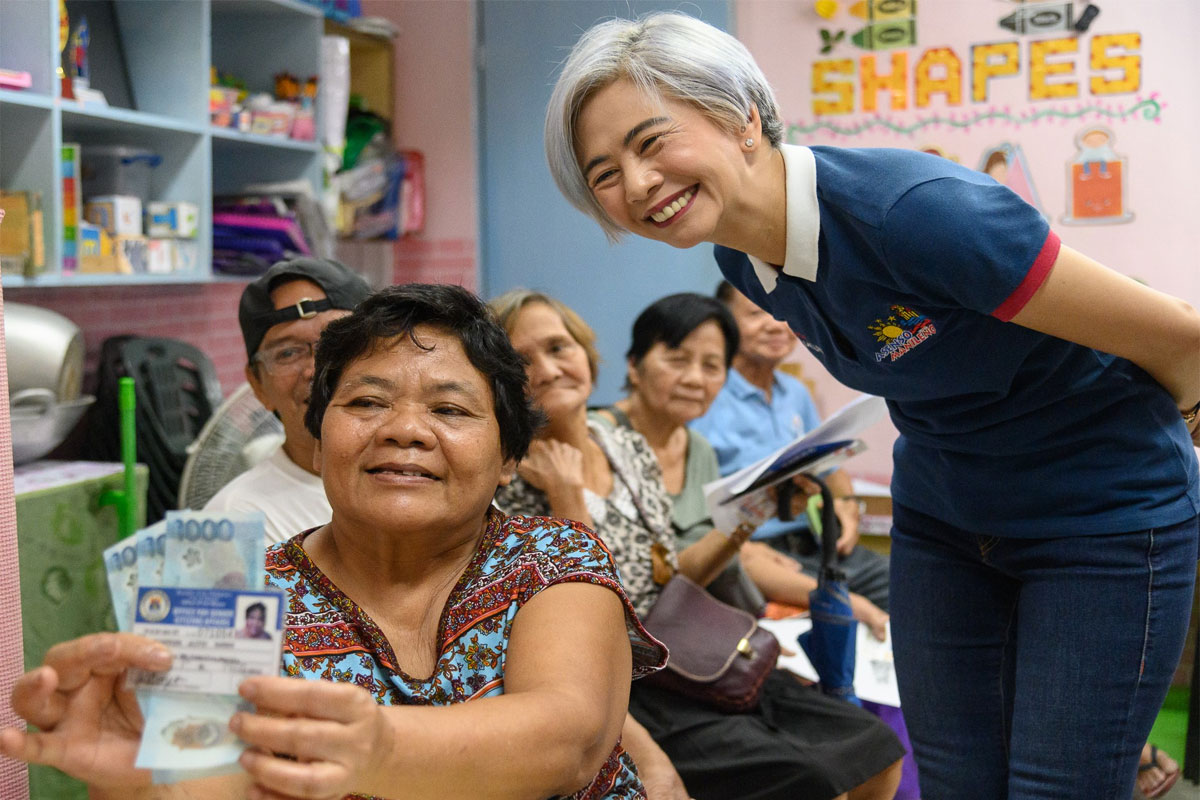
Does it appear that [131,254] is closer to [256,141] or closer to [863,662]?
[256,141]

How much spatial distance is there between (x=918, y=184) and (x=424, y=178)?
3.92 m

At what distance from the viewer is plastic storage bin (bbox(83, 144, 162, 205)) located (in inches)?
126

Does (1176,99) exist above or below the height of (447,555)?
above

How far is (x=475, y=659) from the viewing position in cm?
126

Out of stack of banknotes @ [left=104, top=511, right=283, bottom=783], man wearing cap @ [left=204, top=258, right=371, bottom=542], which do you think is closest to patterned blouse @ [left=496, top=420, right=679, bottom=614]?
man wearing cap @ [left=204, top=258, right=371, bottom=542]

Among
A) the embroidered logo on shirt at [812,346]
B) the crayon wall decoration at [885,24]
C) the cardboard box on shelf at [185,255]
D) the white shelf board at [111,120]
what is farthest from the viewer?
the crayon wall decoration at [885,24]

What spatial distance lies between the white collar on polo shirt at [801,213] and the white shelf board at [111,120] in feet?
7.42

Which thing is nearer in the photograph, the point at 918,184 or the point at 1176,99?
the point at 918,184

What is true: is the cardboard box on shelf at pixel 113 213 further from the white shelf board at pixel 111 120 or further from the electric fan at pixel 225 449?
the electric fan at pixel 225 449

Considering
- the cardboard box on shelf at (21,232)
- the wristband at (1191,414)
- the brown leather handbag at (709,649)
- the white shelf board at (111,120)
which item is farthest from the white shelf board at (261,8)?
→ the wristband at (1191,414)

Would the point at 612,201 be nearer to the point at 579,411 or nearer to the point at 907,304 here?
the point at 907,304

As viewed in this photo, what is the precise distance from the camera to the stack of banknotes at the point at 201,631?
858 mm

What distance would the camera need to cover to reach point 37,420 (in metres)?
2.60

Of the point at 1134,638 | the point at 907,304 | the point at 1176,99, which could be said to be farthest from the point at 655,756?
the point at 1176,99
